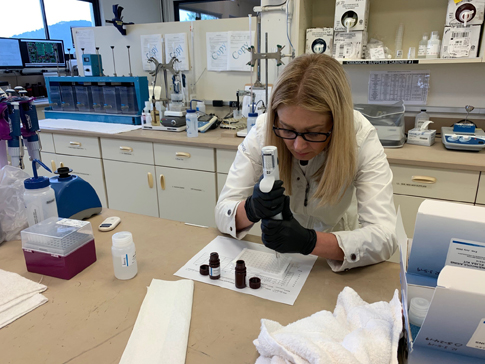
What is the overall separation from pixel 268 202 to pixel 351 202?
26.9 inches

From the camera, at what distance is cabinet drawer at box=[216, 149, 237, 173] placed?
7.57 ft

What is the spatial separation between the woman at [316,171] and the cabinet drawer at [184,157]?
3.58ft

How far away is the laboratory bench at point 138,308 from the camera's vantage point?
2.30 ft

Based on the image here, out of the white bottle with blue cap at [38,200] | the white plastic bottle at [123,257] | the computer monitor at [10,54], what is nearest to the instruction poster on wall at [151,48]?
the computer monitor at [10,54]

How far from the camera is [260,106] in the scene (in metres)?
2.46

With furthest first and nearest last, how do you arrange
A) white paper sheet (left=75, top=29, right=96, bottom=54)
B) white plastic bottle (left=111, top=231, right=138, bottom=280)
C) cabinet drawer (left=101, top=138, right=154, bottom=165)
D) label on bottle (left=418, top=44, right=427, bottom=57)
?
white paper sheet (left=75, top=29, right=96, bottom=54), cabinet drawer (left=101, top=138, right=154, bottom=165), label on bottle (left=418, top=44, right=427, bottom=57), white plastic bottle (left=111, top=231, right=138, bottom=280)

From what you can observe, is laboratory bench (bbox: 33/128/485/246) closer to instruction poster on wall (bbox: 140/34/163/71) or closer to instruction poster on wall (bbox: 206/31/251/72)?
instruction poster on wall (bbox: 206/31/251/72)

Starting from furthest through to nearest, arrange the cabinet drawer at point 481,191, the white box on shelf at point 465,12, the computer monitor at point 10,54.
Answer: the computer monitor at point 10,54 < the white box on shelf at point 465,12 < the cabinet drawer at point 481,191

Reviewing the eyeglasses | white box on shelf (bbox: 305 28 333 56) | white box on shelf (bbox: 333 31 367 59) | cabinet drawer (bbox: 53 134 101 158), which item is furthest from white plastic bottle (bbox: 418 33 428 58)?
A: cabinet drawer (bbox: 53 134 101 158)

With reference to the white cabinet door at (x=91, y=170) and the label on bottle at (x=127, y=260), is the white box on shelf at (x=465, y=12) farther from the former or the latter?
the white cabinet door at (x=91, y=170)

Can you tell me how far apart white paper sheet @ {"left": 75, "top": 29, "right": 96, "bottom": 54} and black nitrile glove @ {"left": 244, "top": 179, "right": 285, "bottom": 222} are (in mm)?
3171

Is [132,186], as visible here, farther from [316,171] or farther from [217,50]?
[316,171]

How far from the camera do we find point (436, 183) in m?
1.89

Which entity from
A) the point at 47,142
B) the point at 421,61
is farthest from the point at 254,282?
the point at 47,142
